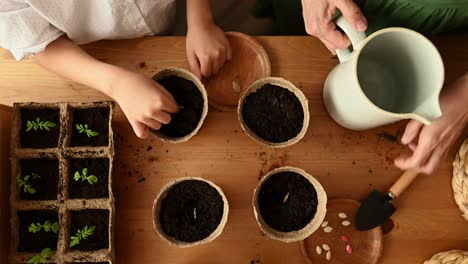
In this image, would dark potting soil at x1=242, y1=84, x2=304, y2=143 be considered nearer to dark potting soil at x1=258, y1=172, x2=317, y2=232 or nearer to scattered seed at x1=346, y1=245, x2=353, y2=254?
dark potting soil at x1=258, y1=172, x2=317, y2=232

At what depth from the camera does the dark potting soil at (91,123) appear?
2.68 ft

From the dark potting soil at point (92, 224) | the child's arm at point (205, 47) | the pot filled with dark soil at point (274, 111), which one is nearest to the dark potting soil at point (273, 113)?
the pot filled with dark soil at point (274, 111)

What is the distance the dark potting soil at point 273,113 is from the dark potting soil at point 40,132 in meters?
0.35

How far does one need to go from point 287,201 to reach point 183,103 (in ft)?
0.85

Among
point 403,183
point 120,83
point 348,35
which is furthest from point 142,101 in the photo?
point 403,183

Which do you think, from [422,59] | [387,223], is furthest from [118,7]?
[387,223]

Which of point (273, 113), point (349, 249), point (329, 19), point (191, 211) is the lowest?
point (349, 249)

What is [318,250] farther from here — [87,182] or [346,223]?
[87,182]

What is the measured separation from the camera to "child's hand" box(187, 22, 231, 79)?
A: 2.72ft

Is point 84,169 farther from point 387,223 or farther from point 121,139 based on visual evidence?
point 387,223

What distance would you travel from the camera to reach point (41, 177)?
81 cm

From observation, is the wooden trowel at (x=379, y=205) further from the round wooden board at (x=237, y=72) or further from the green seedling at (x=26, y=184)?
the green seedling at (x=26, y=184)

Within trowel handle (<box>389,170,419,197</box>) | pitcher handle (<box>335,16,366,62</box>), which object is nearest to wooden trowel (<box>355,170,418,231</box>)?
trowel handle (<box>389,170,419,197</box>)

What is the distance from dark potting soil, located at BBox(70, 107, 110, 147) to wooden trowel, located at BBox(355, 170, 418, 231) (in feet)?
1.61
